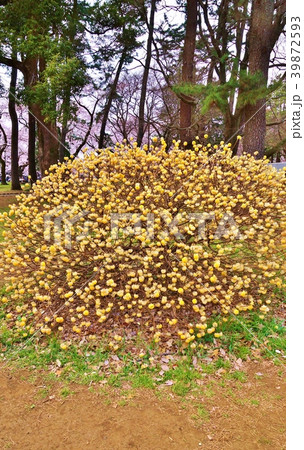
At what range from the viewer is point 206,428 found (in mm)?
2150

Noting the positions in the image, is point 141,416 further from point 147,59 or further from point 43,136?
point 147,59

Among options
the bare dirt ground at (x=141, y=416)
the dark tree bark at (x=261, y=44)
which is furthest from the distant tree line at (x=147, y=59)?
the bare dirt ground at (x=141, y=416)

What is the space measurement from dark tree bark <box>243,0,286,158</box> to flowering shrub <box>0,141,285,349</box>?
3.31 metres

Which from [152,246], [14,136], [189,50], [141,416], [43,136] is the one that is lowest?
[141,416]

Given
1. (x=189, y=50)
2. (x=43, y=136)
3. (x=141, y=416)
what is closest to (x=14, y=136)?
(x=43, y=136)

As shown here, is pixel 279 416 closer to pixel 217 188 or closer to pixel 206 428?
pixel 206 428

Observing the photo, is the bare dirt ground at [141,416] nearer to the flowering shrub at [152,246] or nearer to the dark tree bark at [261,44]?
the flowering shrub at [152,246]

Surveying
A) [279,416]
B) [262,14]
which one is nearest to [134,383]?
[279,416]

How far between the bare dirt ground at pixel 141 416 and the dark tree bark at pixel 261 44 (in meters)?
5.06

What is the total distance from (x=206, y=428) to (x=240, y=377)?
610 mm

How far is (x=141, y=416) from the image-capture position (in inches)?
89.0

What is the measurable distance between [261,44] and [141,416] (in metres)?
6.75

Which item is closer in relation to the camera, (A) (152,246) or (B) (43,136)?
(A) (152,246)

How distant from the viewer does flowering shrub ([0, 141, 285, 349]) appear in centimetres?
315
